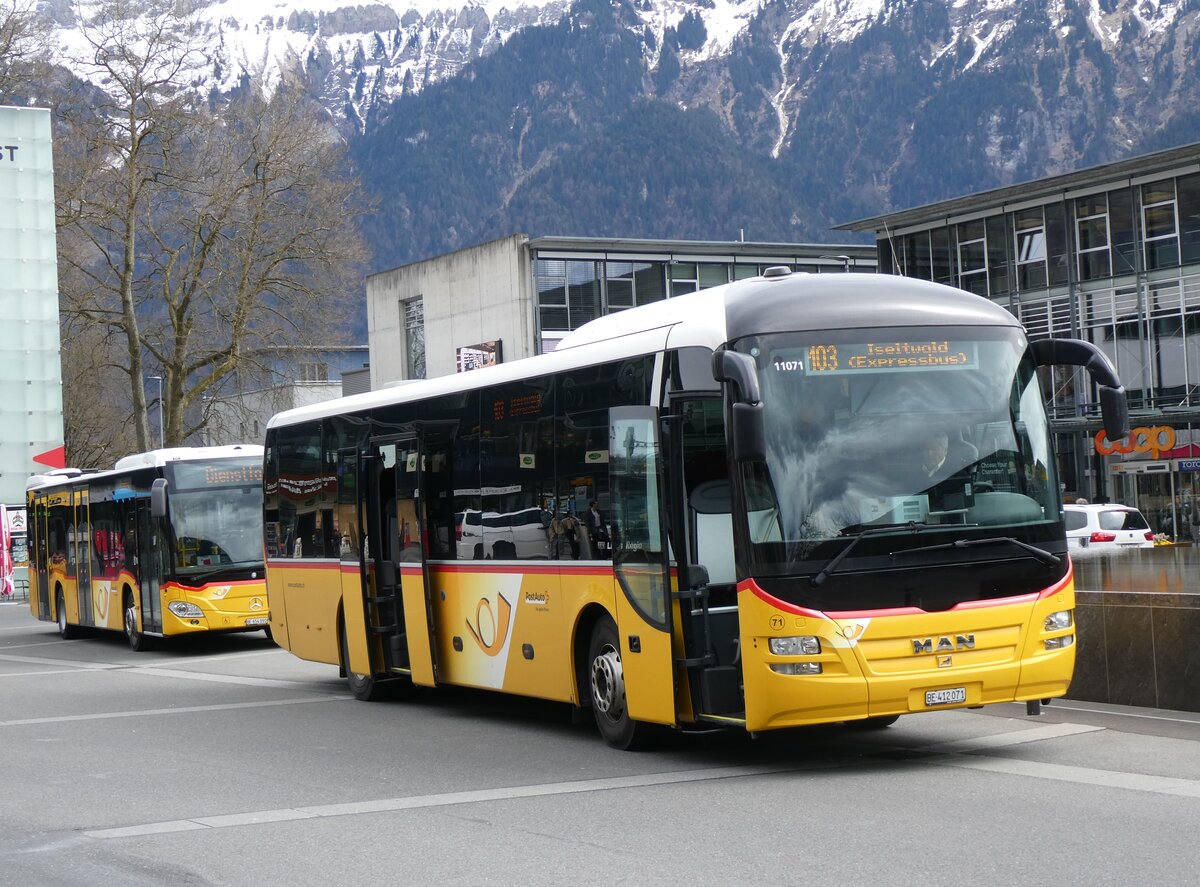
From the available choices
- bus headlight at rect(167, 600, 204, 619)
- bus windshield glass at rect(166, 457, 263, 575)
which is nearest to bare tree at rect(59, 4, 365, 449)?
bus windshield glass at rect(166, 457, 263, 575)

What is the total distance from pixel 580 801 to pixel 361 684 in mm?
7235

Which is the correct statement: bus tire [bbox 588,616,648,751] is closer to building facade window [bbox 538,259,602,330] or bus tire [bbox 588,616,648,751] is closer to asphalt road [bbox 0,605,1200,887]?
asphalt road [bbox 0,605,1200,887]

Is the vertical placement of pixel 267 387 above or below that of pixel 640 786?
above

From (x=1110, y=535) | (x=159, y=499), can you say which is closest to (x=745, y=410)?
(x=159, y=499)

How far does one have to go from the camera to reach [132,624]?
26531 mm

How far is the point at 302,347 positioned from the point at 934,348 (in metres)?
42.4

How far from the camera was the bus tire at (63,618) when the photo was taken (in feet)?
101

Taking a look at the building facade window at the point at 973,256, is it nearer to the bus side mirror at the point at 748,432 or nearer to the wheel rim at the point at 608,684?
the wheel rim at the point at 608,684

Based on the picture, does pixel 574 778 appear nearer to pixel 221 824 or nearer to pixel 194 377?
pixel 221 824

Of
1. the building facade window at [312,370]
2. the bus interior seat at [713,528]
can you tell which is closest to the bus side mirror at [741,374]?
the bus interior seat at [713,528]

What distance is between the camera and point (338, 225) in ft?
168

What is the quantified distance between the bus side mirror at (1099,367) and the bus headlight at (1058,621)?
46.2 inches

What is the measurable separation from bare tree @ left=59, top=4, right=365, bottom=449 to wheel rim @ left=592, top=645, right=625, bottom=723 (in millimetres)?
40107

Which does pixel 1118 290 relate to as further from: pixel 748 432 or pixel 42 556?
pixel 748 432
